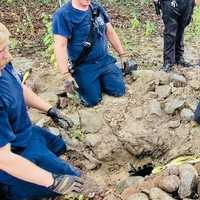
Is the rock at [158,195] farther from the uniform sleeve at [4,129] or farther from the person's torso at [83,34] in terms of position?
the person's torso at [83,34]

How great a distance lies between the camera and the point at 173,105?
488 cm

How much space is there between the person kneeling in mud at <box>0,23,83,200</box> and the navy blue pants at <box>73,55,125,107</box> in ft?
4.55

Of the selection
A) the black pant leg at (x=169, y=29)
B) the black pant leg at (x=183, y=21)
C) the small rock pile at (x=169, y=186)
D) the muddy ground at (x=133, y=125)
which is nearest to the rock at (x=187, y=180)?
the small rock pile at (x=169, y=186)

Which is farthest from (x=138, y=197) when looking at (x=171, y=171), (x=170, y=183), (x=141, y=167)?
(x=141, y=167)

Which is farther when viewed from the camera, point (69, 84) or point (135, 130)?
point (69, 84)

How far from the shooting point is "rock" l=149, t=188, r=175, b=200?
10.8ft

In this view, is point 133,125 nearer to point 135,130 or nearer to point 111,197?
point 135,130

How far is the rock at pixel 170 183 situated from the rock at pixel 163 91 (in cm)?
166

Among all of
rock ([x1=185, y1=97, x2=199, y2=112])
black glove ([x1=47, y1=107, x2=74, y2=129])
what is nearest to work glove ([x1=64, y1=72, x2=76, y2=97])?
black glove ([x1=47, y1=107, x2=74, y2=129])

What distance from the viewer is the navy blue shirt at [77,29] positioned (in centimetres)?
477

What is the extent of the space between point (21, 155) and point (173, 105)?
1981 mm

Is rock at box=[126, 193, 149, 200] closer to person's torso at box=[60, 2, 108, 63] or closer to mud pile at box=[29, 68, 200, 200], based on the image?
mud pile at box=[29, 68, 200, 200]

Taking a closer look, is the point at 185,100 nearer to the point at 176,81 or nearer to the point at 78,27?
the point at 176,81

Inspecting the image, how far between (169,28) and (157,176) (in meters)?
2.67
